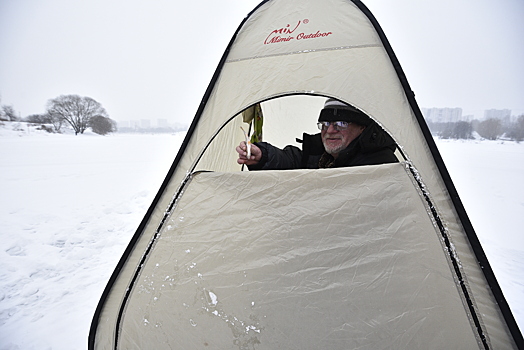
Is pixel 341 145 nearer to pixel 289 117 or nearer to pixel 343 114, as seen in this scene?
pixel 343 114

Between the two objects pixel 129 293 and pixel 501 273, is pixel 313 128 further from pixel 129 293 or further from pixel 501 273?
pixel 129 293

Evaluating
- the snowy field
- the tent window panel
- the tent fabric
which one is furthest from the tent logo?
the snowy field

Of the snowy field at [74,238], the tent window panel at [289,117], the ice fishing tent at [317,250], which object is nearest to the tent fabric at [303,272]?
the ice fishing tent at [317,250]

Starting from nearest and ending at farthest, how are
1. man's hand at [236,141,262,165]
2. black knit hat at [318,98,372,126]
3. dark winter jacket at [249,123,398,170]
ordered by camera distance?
dark winter jacket at [249,123,398,170], black knit hat at [318,98,372,126], man's hand at [236,141,262,165]

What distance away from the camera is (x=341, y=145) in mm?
1545

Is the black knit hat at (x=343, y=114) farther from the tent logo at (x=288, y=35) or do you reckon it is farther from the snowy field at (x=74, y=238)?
the snowy field at (x=74, y=238)

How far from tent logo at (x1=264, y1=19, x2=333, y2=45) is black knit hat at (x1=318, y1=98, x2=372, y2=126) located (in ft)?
1.10

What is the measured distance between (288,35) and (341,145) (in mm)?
670

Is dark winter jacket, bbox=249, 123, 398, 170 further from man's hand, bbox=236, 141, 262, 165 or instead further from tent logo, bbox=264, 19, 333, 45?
tent logo, bbox=264, 19, 333, 45

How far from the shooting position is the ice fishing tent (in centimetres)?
84

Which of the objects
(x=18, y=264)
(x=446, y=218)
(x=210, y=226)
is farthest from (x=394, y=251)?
(x=18, y=264)

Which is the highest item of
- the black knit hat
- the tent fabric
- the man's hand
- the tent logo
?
the tent logo

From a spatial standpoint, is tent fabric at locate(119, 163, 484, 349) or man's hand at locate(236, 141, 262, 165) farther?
man's hand at locate(236, 141, 262, 165)

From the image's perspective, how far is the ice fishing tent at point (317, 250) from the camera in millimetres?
838
